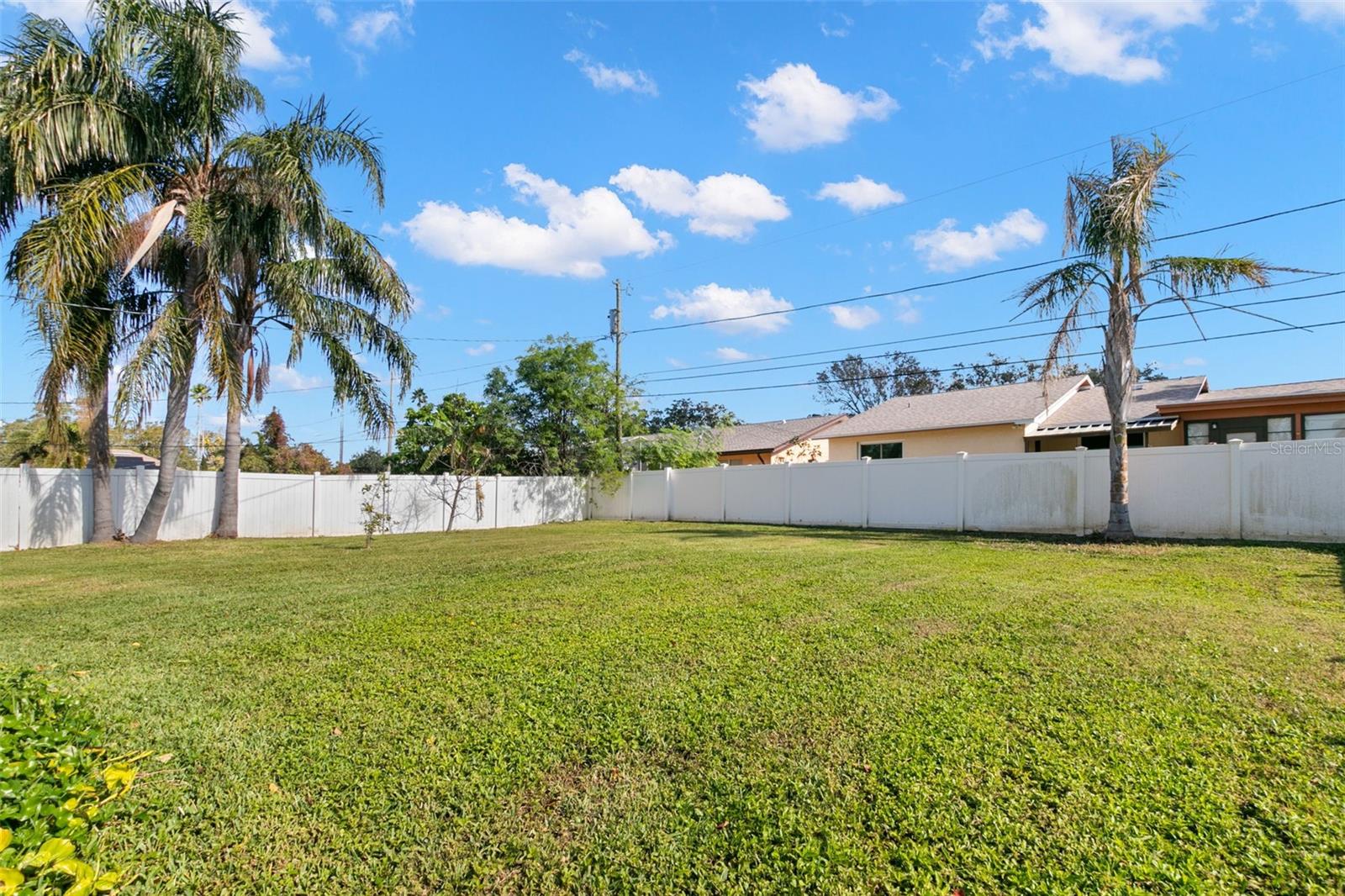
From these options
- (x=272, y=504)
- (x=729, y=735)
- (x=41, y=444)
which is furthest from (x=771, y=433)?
(x=729, y=735)

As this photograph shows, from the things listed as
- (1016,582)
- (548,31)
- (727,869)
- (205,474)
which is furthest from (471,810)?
(205,474)

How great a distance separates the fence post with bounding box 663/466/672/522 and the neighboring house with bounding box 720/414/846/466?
6259 millimetres

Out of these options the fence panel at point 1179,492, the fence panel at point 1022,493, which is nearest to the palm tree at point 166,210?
the fence panel at point 1022,493

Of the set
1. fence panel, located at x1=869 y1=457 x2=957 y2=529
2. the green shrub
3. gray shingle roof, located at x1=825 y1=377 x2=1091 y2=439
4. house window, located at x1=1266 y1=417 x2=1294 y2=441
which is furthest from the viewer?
gray shingle roof, located at x1=825 y1=377 x2=1091 y2=439

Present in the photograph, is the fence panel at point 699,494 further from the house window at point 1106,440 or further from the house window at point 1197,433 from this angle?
the house window at point 1197,433

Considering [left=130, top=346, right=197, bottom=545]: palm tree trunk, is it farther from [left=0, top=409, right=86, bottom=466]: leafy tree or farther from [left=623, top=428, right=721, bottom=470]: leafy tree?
[left=623, top=428, right=721, bottom=470]: leafy tree

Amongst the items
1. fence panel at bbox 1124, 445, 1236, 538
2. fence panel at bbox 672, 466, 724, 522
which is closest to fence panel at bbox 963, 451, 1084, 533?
fence panel at bbox 1124, 445, 1236, 538

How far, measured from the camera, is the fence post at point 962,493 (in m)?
12.7

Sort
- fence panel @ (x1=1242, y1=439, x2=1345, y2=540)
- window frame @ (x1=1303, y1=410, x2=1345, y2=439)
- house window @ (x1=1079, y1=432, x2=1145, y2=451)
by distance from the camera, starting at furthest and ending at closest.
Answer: house window @ (x1=1079, y1=432, x2=1145, y2=451), window frame @ (x1=1303, y1=410, x2=1345, y2=439), fence panel @ (x1=1242, y1=439, x2=1345, y2=540)

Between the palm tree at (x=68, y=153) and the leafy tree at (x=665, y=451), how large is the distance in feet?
41.1

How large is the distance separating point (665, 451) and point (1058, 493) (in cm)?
1143

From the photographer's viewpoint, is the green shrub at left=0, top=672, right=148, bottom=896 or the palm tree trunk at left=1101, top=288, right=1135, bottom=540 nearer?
the green shrub at left=0, top=672, right=148, bottom=896

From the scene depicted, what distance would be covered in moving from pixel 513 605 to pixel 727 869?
158 inches

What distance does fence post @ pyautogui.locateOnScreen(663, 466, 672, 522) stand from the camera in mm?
18547
